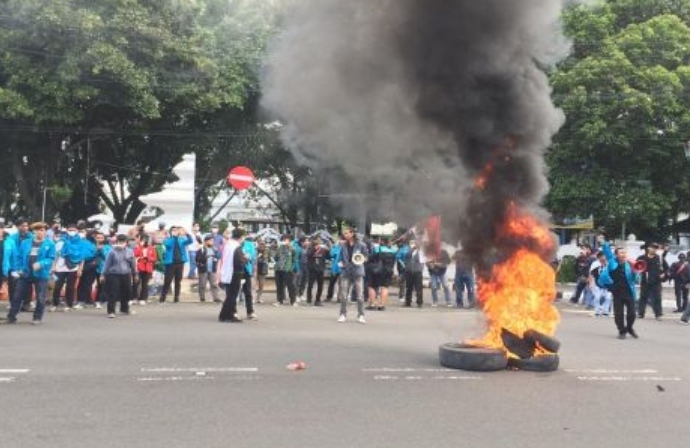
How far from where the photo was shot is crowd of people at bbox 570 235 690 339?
12164 mm

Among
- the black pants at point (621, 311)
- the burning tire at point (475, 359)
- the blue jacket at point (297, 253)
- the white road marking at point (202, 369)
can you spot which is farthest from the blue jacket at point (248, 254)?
the black pants at point (621, 311)

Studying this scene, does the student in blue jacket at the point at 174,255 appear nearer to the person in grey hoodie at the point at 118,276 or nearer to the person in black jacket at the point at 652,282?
the person in grey hoodie at the point at 118,276

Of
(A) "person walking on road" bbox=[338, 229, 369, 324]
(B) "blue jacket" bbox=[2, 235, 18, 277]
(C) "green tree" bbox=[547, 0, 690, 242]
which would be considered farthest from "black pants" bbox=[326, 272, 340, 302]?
(C) "green tree" bbox=[547, 0, 690, 242]

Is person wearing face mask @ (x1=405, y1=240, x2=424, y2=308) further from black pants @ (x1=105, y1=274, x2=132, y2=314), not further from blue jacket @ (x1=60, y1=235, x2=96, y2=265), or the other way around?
blue jacket @ (x1=60, y1=235, x2=96, y2=265)

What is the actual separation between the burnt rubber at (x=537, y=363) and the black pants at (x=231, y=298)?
5.68 metres

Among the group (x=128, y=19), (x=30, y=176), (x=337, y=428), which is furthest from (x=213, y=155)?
(x=337, y=428)

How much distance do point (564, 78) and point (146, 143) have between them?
52.1 ft

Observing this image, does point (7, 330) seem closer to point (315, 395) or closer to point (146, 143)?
point (315, 395)

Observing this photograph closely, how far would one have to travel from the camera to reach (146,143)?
2884 cm

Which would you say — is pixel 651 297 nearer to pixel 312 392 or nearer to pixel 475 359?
pixel 475 359

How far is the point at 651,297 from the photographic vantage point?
16.7 m

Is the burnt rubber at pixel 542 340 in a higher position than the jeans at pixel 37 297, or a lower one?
lower

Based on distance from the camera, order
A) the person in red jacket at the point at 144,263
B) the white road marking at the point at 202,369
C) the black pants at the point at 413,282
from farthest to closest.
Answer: the black pants at the point at 413,282
the person in red jacket at the point at 144,263
the white road marking at the point at 202,369

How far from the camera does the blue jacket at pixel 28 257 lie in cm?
1188
